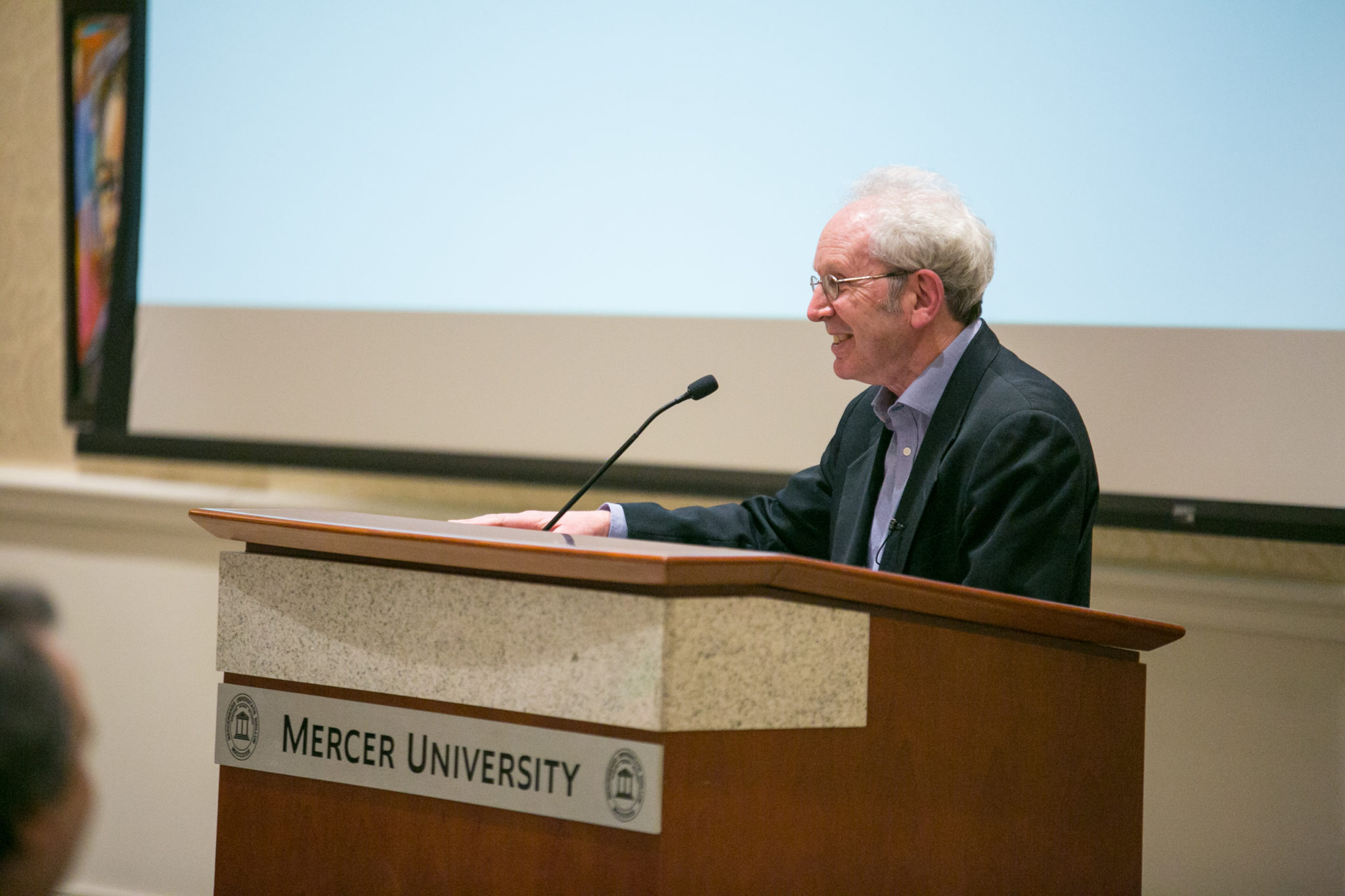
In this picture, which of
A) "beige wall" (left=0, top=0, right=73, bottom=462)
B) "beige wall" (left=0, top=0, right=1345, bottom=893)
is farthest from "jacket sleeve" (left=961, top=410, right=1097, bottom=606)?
"beige wall" (left=0, top=0, right=73, bottom=462)

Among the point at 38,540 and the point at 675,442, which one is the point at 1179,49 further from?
the point at 38,540

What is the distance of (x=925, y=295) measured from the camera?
194 centimetres

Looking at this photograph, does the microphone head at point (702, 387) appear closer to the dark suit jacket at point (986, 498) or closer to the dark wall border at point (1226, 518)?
the dark suit jacket at point (986, 498)

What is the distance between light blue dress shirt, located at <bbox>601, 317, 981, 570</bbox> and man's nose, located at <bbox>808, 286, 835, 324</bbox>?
0.18 m

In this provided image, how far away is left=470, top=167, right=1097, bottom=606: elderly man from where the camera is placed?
65.1 inches

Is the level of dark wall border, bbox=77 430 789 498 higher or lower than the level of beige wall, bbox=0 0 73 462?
lower

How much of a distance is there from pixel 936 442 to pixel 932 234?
1.13 feet

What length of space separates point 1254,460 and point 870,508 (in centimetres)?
86

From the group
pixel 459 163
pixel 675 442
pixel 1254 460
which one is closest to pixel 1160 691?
pixel 1254 460

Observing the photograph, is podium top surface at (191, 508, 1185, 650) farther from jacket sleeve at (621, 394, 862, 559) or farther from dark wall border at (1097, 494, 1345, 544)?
dark wall border at (1097, 494, 1345, 544)

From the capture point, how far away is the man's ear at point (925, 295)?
1.92m

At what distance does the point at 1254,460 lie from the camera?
2.29 m

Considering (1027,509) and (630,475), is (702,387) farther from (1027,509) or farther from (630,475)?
(630,475)

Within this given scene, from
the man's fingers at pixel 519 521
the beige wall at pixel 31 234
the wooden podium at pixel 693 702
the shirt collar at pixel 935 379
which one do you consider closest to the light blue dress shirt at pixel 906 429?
the shirt collar at pixel 935 379
